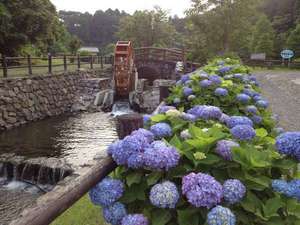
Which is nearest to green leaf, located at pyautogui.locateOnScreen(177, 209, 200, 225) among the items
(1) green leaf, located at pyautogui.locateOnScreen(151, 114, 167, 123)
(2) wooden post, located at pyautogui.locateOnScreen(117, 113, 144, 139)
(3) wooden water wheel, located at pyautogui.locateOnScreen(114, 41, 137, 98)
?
(1) green leaf, located at pyautogui.locateOnScreen(151, 114, 167, 123)

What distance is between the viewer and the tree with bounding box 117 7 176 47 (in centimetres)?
4244

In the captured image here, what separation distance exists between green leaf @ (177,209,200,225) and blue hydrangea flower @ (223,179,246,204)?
0.15 metres

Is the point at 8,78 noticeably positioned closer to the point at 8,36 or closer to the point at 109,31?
the point at 8,36

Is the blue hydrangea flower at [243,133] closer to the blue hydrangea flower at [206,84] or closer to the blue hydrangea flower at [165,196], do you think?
the blue hydrangea flower at [165,196]

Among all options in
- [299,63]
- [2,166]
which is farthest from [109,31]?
[2,166]

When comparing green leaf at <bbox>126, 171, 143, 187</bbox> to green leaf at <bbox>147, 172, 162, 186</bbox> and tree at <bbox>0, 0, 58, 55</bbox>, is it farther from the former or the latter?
tree at <bbox>0, 0, 58, 55</bbox>

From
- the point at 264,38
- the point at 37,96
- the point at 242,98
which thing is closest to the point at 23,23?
the point at 37,96

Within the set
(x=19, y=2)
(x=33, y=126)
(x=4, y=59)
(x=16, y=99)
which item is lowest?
(x=33, y=126)

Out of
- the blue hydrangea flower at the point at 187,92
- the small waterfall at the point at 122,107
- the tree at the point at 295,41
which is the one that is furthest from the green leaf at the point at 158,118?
the tree at the point at 295,41

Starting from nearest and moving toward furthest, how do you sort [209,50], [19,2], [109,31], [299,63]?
[19,2] → [209,50] → [299,63] → [109,31]

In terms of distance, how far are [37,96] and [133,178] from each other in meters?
13.6

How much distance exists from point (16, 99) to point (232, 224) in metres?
12.8

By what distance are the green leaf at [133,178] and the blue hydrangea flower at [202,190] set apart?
0.27 metres

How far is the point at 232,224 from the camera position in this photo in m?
1.60
